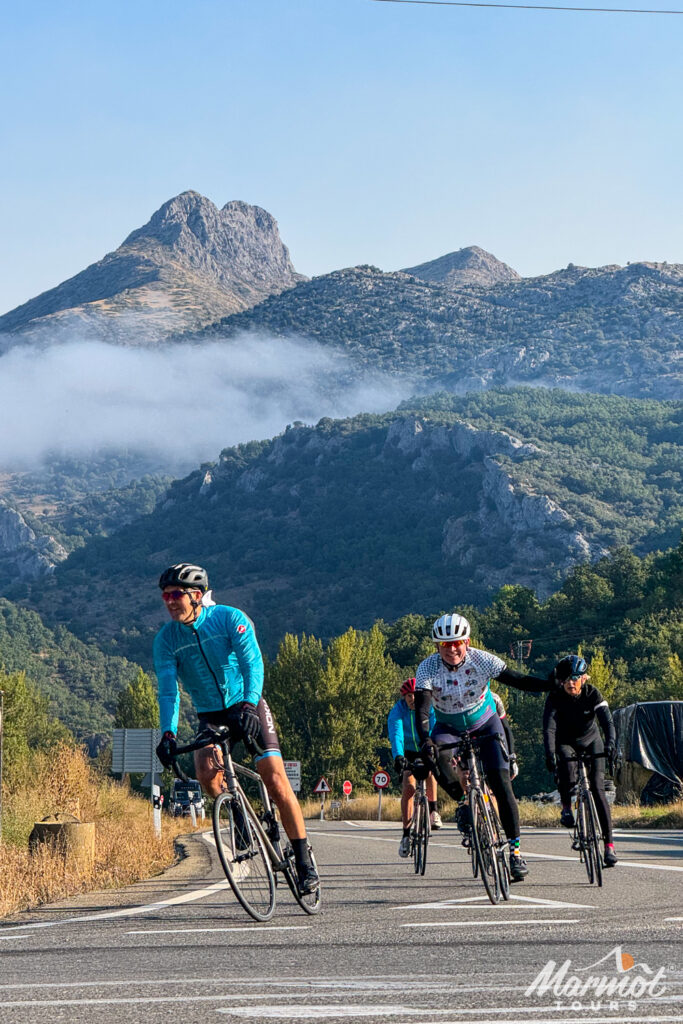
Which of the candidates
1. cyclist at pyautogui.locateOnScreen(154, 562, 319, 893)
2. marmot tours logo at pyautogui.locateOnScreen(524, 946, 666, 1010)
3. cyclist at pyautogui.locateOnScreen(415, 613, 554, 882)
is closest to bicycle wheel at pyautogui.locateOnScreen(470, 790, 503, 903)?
cyclist at pyautogui.locateOnScreen(415, 613, 554, 882)

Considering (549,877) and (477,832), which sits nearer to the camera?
(477,832)


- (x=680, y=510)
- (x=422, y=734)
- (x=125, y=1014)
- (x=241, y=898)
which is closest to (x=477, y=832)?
(x=422, y=734)

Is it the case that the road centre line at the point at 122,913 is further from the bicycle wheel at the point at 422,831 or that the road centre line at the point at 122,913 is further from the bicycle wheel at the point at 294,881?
the bicycle wheel at the point at 422,831

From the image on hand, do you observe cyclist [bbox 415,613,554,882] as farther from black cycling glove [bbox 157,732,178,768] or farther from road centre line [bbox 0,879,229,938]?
road centre line [bbox 0,879,229,938]

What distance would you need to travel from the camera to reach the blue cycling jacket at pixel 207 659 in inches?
320

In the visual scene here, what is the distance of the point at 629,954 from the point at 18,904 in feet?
19.3

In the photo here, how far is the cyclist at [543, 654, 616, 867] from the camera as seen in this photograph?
10859 mm

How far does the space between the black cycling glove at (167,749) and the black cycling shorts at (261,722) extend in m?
0.26

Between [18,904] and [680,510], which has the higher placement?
[680,510]

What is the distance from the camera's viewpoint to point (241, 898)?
7938 mm

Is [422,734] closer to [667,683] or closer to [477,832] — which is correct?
[477,832]

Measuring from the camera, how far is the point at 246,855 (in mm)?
8039

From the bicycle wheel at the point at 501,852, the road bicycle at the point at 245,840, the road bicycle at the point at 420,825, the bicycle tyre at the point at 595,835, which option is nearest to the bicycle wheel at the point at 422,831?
the road bicycle at the point at 420,825

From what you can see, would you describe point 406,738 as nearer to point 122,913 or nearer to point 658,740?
point 122,913
